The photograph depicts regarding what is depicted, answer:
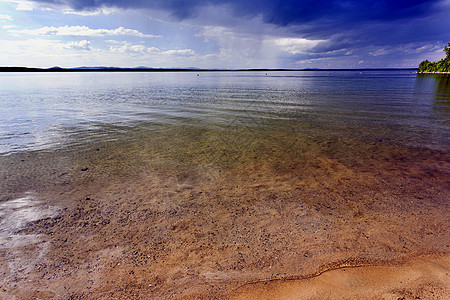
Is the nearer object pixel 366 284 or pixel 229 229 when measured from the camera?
pixel 366 284

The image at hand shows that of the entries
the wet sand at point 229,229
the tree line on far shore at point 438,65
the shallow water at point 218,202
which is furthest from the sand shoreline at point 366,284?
the tree line on far shore at point 438,65

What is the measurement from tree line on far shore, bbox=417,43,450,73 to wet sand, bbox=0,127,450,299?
585ft

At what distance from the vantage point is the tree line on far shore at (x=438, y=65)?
134m

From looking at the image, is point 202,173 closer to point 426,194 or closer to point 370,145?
point 426,194

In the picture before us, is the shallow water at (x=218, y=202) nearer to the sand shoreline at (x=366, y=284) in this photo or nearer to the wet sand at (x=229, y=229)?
the wet sand at (x=229, y=229)

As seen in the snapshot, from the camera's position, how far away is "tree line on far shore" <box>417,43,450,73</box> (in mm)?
134500

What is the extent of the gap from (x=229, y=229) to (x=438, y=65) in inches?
7911

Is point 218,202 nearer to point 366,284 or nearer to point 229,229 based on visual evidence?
point 229,229

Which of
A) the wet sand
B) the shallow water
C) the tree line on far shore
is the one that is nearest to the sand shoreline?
the wet sand

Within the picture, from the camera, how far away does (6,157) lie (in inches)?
417

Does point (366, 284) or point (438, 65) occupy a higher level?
point (438, 65)

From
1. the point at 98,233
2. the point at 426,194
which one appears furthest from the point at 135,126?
the point at 426,194

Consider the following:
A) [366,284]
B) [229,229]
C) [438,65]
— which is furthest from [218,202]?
[438,65]

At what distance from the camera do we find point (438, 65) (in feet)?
476
